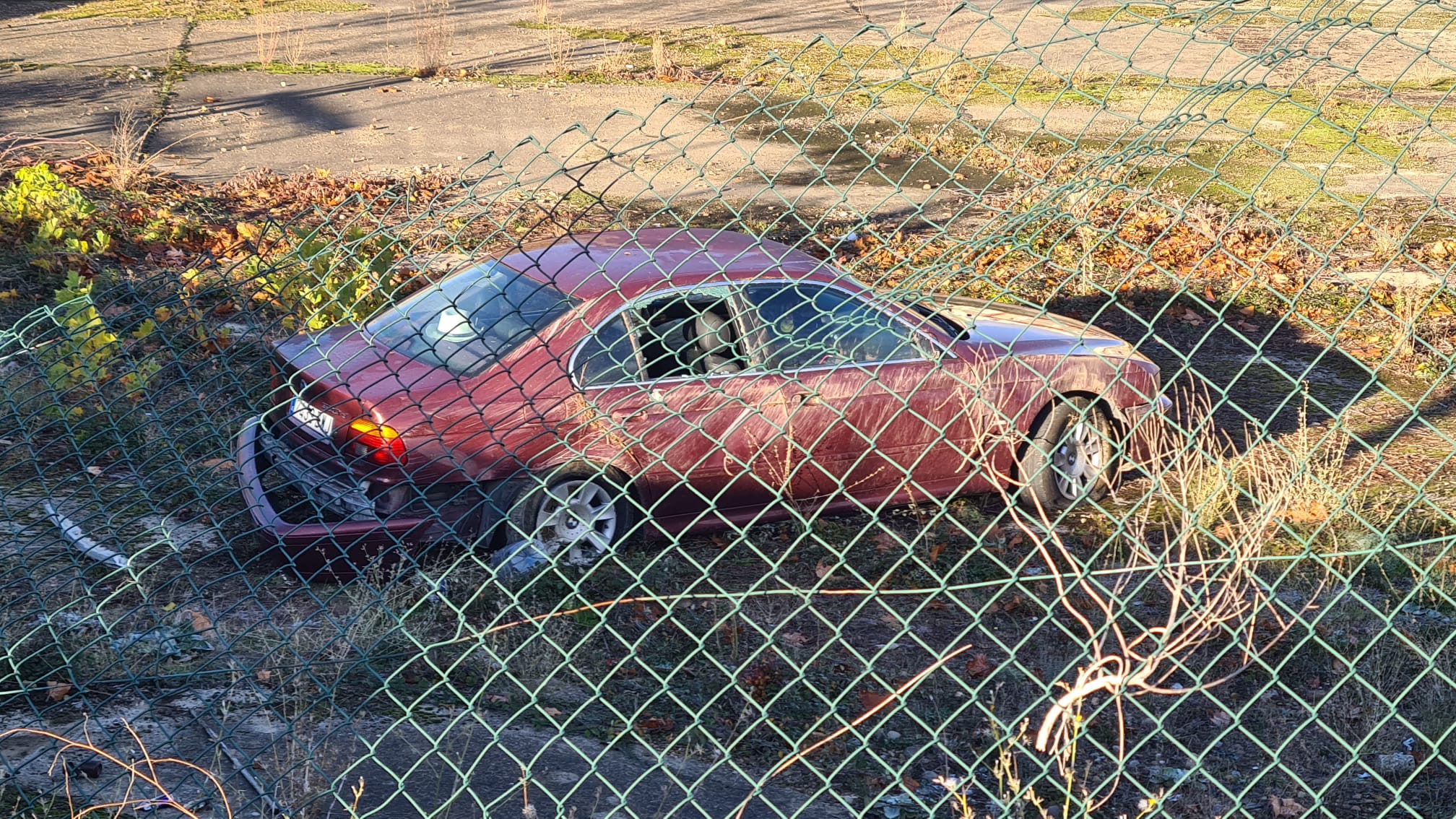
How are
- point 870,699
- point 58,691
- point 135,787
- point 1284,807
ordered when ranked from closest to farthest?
1. point 135,787
2. point 58,691
3. point 1284,807
4. point 870,699

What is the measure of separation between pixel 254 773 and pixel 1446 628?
171 inches

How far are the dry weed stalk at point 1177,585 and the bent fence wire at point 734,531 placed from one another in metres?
0.05

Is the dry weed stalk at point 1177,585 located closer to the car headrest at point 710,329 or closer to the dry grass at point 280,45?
the car headrest at point 710,329

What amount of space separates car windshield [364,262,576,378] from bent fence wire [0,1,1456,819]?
0.03 meters

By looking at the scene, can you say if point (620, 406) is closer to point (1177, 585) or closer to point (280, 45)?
point (1177, 585)

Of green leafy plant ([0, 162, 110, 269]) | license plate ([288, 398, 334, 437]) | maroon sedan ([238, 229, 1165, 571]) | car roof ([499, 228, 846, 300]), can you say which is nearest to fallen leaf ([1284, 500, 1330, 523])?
maroon sedan ([238, 229, 1165, 571])

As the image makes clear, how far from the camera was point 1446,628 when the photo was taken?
16.0ft

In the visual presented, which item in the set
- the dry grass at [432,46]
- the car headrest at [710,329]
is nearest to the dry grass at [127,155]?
the dry grass at [432,46]

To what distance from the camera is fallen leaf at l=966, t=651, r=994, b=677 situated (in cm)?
469

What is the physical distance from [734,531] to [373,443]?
1.43 m

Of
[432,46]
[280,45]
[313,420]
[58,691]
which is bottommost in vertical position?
[280,45]

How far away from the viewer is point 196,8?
74.4 ft

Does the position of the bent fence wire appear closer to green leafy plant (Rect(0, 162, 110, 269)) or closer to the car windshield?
the car windshield

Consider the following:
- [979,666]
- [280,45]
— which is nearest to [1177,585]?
[979,666]
